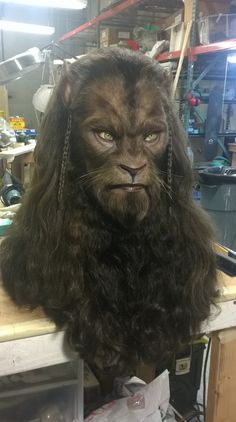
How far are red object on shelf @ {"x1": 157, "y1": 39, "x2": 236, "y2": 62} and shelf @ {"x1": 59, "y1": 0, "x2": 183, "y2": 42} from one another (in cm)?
57

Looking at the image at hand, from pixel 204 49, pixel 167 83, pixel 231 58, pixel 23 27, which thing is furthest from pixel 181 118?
pixel 23 27

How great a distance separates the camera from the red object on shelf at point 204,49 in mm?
2121

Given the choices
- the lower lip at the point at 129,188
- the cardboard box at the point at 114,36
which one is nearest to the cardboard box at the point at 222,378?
the lower lip at the point at 129,188

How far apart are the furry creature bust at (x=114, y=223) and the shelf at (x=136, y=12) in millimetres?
2521

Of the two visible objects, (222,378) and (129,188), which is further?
(222,378)

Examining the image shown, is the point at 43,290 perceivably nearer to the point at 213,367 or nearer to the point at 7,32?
the point at 213,367

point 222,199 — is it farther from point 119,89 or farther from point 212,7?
point 119,89

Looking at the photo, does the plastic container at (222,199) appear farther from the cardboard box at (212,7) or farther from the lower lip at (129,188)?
the lower lip at (129,188)

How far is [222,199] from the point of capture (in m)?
2.32

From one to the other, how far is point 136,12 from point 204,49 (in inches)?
58.5

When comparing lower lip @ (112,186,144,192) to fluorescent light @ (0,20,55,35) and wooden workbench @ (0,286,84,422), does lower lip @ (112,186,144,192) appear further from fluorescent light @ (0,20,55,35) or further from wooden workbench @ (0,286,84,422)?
fluorescent light @ (0,20,55,35)

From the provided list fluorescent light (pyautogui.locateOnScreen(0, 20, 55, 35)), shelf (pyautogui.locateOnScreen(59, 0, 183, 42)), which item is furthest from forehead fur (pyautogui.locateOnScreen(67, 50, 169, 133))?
fluorescent light (pyautogui.locateOnScreen(0, 20, 55, 35))

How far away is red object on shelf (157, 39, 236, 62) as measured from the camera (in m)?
2.12

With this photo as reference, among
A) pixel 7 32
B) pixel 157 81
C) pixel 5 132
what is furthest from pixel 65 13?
pixel 157 81
